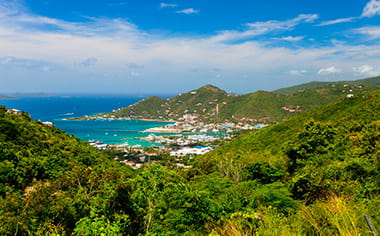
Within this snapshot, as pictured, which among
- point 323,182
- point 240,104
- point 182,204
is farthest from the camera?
point 240,104

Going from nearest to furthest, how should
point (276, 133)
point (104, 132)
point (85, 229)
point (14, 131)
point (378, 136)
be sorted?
point (85, 229) → point (378, 136) → point (14, 131) → point (276, 133) → point (104, 132)

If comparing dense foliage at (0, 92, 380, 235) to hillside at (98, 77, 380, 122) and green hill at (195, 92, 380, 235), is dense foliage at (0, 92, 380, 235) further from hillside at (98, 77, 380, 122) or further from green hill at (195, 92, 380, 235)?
hillside at (98, 77, 380, 122)

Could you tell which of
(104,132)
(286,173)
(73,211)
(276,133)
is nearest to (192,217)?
(73,211)

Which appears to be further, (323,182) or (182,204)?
(323,182)

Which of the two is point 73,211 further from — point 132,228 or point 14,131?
point 14,131

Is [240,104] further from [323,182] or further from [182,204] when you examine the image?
[182,204]

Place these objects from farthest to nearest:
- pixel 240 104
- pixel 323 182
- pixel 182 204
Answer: pixel 240 104 < pixel 323 182 < pixel 182 204

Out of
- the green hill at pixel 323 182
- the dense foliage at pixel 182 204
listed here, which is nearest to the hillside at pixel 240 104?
the green hill at pixel 323 182

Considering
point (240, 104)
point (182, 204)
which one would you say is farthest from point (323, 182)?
point (240, 104)

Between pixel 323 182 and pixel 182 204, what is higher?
pixel 182 204

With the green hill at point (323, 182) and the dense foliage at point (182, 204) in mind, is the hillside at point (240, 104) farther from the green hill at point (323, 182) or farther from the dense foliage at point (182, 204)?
the dense foliage at point (182, 204)
